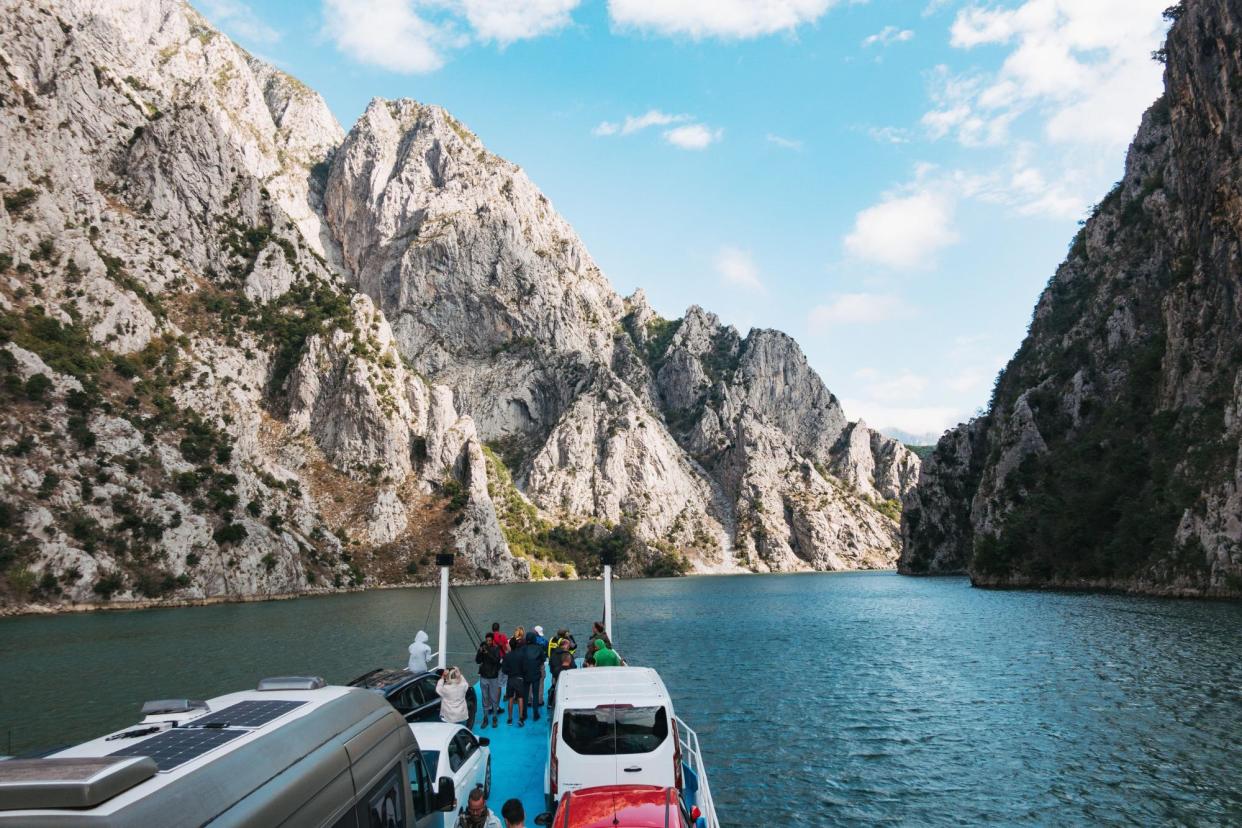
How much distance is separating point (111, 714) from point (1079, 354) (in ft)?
393

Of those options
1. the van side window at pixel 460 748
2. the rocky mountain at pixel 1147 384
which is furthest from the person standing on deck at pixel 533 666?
the rocky mountain at pixel 1147 384

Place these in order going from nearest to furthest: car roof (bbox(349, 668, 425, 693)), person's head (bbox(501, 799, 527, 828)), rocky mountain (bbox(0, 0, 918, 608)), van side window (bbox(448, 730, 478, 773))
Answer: person's head (bbox(501, 799, 527, 828)) < van side window (bbox(448, 730, 478, 773)) < car roof (bbox(349, 668, 425, 693)) < rocky mountain (bbox(0, 0, 918, 608))

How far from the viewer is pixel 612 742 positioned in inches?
492

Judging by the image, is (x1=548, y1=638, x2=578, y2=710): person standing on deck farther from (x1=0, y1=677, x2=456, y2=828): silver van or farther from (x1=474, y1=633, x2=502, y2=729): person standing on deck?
(x1=0, y1=677, x2=456, y2=828): silver van

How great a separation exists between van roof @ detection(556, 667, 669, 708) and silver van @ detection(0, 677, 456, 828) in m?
4.67

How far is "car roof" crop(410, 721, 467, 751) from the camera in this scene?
1147cm

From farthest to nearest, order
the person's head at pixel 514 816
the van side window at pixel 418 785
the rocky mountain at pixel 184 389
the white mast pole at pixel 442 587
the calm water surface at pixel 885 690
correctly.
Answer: the rocky mountain at pixel 184 389 → the white mast pole at pixel 442 587 → the calm water surface at pixel 885 690 → the person's head at pixel 514 816 → the van side window at pixel 418 785

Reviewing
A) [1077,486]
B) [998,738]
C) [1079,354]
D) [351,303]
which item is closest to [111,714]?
[998,738]

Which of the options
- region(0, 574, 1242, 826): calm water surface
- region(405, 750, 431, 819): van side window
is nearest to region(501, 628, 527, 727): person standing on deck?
region(0, 574, 1242, 826): calm water surface

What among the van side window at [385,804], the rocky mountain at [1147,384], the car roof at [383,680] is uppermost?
the rocky mountain at [1147,384]

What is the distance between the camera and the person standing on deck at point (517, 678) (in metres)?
19.9

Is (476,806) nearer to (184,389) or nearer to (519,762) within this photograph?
(519,762)

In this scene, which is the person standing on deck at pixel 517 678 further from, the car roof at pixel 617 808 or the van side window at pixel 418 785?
the van side window at pixel 418 785

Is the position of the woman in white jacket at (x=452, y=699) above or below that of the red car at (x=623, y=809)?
below
